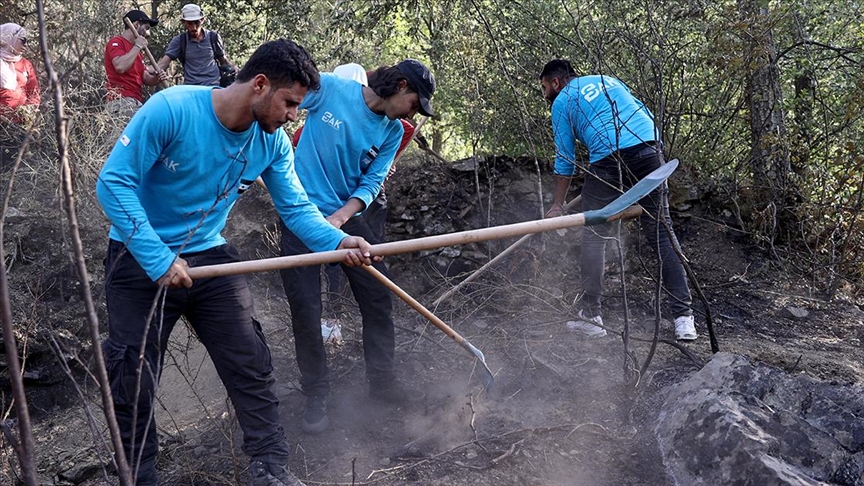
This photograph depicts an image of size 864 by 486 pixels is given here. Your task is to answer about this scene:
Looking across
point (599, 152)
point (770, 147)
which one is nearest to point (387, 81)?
point (599, 152)

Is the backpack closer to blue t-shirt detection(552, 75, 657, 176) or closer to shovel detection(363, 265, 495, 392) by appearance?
blue t-shirt detection(552, 75, 657, 176)

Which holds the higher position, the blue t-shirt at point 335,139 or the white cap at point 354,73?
the white cap at point 354,73

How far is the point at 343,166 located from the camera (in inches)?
146

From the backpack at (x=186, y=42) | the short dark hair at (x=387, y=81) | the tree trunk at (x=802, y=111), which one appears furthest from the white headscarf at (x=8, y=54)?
the tree trunk at (x=802, y=111)

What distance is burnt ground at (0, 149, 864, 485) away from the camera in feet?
11.3

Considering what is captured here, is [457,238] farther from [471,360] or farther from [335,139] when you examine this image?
[471,360]

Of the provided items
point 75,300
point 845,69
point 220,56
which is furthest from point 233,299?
point 845,69

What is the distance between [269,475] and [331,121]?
1753 mm

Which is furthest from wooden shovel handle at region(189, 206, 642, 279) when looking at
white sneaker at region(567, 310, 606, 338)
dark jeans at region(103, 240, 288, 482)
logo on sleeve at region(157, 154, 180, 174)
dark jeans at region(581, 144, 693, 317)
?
white sneaker at region(567, 310, 606, 338)

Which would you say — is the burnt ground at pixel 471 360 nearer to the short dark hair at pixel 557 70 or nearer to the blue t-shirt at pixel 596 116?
the blue t-shirt at pixel 596 116

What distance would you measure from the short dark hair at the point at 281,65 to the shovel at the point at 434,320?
3.13 ft

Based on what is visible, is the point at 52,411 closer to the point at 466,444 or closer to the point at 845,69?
the point at 466,444

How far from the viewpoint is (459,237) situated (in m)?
3.12

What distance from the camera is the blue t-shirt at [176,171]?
8.43 ft
